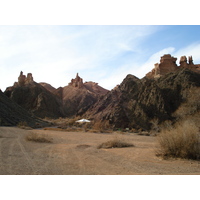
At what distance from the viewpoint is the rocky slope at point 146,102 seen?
106ft

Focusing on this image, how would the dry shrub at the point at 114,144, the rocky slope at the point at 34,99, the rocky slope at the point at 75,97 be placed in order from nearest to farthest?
the dry shrub at the point at 114,144 < the rocky slope at the point at 34,99 < the rocky slope at the point at 75,97

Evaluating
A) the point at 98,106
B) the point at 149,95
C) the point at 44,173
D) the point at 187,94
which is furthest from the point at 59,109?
the point at 44,173

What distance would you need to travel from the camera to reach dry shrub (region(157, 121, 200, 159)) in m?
6.28

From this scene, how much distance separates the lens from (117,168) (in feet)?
17.1

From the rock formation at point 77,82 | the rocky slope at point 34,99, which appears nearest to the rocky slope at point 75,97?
the rock formation at point 77,82

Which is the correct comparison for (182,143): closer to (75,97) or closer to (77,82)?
(75,97)

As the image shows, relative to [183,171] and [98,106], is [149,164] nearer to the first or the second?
[183,171]

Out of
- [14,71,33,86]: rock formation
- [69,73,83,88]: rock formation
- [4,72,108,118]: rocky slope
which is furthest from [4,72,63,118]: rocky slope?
[69,73,83,88]: rock formation

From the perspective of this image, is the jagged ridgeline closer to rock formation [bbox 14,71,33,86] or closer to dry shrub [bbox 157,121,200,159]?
dry shrub [bbox 157,121,200,159]

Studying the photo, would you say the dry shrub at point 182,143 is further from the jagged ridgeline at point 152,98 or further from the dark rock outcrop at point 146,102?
the dark rock outcrop at point 146,102

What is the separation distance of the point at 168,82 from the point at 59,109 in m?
46.0

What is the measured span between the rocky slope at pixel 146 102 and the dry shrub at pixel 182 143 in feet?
78.6

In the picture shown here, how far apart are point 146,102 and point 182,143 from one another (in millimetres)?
29351

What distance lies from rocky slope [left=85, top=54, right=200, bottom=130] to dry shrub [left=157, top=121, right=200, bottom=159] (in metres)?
24.0
